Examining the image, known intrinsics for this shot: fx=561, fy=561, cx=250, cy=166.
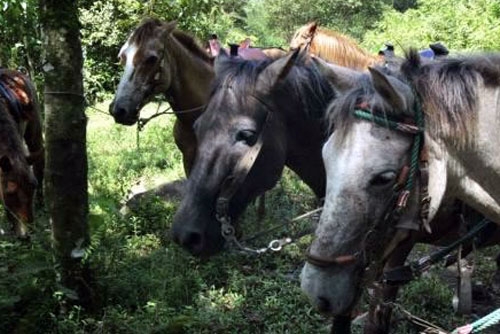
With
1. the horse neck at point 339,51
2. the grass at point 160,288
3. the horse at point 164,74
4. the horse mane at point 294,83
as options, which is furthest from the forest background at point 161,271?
the horse neck at point 339,51

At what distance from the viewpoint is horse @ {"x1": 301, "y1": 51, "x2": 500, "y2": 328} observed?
7.02ft

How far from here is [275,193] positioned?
7.42 metres

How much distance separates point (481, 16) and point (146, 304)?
25.0 ft

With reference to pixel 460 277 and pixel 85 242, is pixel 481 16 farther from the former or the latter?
pixel 85 242

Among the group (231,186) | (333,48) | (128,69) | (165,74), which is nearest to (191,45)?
(165,74)

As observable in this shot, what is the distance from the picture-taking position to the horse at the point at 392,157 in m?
2.14

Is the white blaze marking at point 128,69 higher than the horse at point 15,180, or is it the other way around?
the white blaze marking at point 128,69

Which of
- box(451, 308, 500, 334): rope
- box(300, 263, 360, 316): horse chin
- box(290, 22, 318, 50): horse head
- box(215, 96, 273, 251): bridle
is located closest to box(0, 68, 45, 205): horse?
box(290, 22, 318, 50): horse head

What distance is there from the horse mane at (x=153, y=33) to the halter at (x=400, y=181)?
3720 mm

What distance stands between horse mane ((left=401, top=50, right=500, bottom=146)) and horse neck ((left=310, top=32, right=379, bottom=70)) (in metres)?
2.37

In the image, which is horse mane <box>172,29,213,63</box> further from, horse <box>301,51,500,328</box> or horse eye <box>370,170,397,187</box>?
horse eye <box>370,170,397,187</box>

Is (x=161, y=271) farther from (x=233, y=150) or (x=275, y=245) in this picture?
Result: (x=233, y=150)

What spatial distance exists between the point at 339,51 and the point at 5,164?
2945 mm

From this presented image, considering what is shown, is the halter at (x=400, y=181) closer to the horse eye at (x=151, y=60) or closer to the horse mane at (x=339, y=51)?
the horse mane at (x=339, y=51)
